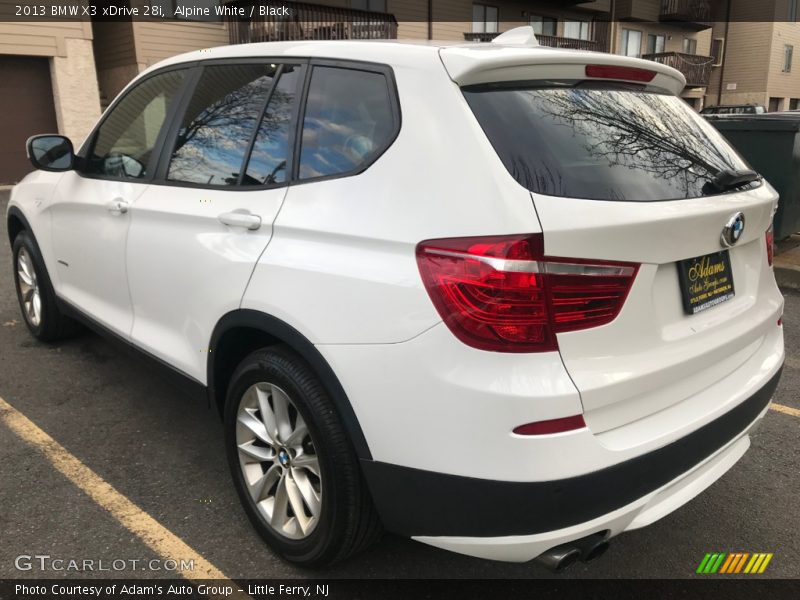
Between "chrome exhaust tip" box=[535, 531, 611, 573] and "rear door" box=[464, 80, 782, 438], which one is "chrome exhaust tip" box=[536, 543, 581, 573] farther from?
"rear door" box=[464, 80, 782, 438]

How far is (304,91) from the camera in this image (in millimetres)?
2445

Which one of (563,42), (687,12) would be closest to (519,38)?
(563,42)

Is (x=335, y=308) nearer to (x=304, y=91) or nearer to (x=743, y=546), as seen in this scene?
(x=304, y=91)

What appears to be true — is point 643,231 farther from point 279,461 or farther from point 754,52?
point 754,52

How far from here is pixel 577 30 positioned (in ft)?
88.8

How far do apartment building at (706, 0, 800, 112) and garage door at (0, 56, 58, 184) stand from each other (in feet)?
Result: 102

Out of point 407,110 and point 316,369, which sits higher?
point 407,110

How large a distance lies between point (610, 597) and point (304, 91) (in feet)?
6.86

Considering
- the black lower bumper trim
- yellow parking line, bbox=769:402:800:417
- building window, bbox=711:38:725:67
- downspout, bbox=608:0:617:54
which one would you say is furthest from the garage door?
building window, bbox=711:38:725:67

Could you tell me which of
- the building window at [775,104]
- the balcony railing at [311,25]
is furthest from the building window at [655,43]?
the balcony railing at [311,25]

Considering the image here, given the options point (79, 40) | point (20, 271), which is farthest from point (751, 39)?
point (20, 271)

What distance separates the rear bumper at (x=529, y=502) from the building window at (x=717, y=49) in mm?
37273

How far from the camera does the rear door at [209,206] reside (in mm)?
2432

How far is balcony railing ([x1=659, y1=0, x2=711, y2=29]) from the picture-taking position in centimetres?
2980
